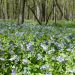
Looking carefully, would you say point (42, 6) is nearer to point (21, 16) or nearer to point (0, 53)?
point (21, 16)

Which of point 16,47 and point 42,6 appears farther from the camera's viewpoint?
point 42,6

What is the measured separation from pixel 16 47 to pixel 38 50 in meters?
0.40

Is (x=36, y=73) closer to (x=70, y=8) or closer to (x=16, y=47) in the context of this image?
(x=16, y=47)

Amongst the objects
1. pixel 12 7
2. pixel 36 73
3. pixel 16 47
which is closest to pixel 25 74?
pixel 36 73

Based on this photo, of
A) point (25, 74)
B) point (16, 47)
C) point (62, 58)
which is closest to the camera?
point (25, 74)

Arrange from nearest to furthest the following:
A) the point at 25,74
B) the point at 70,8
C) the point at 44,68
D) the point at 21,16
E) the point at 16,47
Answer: the point at 25,74
the point at 44,68
the point at 16,47
the point at 21,16
the point at 70,8

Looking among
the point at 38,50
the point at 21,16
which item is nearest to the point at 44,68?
the point at 38,50

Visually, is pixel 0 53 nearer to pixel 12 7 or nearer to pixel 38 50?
pixel 38 50

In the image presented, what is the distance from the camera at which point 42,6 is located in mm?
36656

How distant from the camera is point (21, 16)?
674 inches

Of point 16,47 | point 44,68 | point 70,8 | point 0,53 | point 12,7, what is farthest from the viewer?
point 70,8

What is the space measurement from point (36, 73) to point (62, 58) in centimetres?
55

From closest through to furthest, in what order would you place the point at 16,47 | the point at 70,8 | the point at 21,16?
the point at 16,47 → the point at 21,16 → the point at 70,8

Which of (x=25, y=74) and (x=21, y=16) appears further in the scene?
(x=21, y=16)
